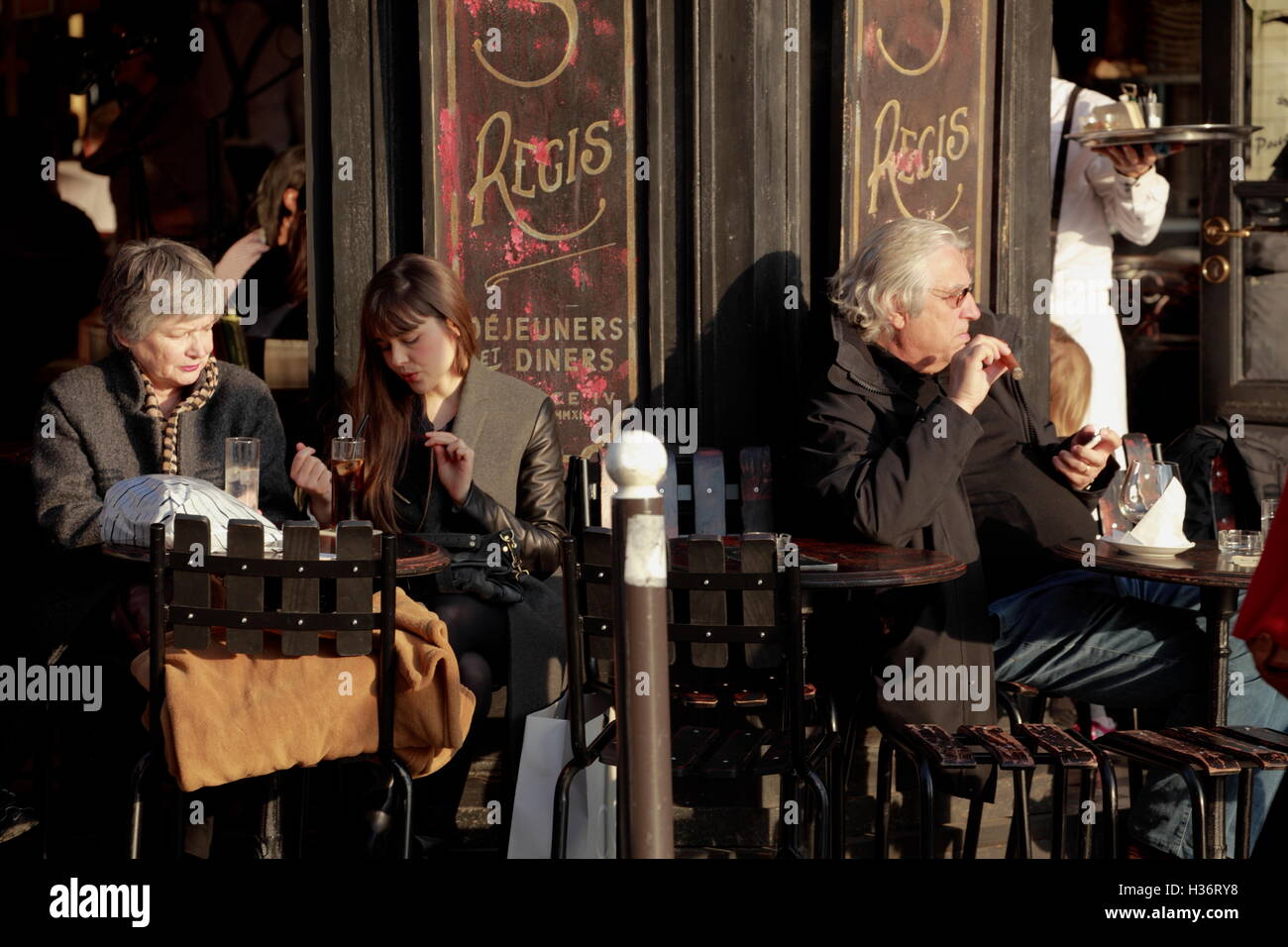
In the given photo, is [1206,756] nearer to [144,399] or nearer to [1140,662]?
[1140,662]

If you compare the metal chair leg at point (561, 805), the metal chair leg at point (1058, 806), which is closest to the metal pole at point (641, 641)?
the metal chair leg at point (561, 805)

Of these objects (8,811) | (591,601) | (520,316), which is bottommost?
(8,811)

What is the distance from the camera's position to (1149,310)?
693 centimetres

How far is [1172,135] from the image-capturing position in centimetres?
538

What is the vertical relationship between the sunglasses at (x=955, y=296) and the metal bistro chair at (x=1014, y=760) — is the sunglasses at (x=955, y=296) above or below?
above

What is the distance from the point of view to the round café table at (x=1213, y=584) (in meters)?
3.54

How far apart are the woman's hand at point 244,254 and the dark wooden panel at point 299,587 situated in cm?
359

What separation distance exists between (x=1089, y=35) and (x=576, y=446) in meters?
3.26

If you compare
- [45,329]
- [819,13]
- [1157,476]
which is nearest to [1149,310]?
[819,13]

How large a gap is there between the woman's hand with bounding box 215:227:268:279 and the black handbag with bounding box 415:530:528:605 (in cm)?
283

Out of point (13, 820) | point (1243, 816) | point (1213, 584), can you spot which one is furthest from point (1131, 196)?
point (13, 820)

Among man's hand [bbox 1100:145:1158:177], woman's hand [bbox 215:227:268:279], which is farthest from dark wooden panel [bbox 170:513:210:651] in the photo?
man's hand [bbox 1100:145:1158:177]

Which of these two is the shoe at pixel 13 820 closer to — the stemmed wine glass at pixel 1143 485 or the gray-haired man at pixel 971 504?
the gray-haired man at pixel 971 504
